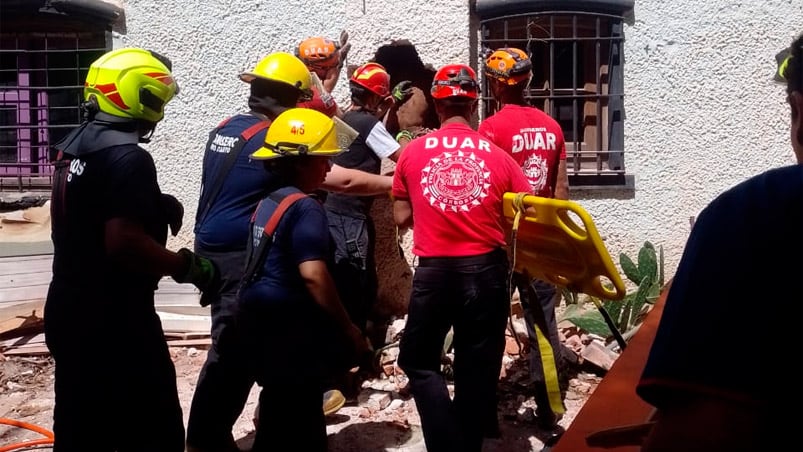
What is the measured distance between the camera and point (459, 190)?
134 inches

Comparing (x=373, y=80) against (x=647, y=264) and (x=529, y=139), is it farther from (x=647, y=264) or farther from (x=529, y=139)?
(x=647, y=264)

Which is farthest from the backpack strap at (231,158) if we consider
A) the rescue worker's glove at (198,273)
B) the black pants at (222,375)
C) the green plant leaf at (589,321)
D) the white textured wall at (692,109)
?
the white textured wall at (692,109)

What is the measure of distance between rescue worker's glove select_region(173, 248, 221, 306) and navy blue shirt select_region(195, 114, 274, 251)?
28 centimetres

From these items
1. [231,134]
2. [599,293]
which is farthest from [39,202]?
[599,293]

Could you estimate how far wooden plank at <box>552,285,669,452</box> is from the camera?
1.63 meters

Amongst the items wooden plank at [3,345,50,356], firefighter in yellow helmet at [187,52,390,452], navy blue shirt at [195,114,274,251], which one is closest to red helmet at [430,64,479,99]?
firefighter in yellow helmet at [187,52,390,452]

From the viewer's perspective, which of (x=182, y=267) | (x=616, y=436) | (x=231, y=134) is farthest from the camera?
(x=231, y=134)

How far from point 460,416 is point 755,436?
2689mm

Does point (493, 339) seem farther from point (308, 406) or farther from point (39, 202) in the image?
point (39, 202)

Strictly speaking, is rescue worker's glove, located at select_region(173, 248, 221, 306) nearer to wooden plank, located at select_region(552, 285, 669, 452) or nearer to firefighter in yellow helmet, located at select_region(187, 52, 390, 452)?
firefighter in yellow helmet, located at select_region(187, 52, 390, 452)

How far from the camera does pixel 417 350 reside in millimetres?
3504

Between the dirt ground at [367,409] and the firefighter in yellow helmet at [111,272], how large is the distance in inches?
57.6

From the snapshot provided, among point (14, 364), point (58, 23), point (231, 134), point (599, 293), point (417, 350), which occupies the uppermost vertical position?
point (58, 23)

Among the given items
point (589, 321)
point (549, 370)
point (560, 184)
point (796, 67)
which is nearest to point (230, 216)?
point (549, 370)
